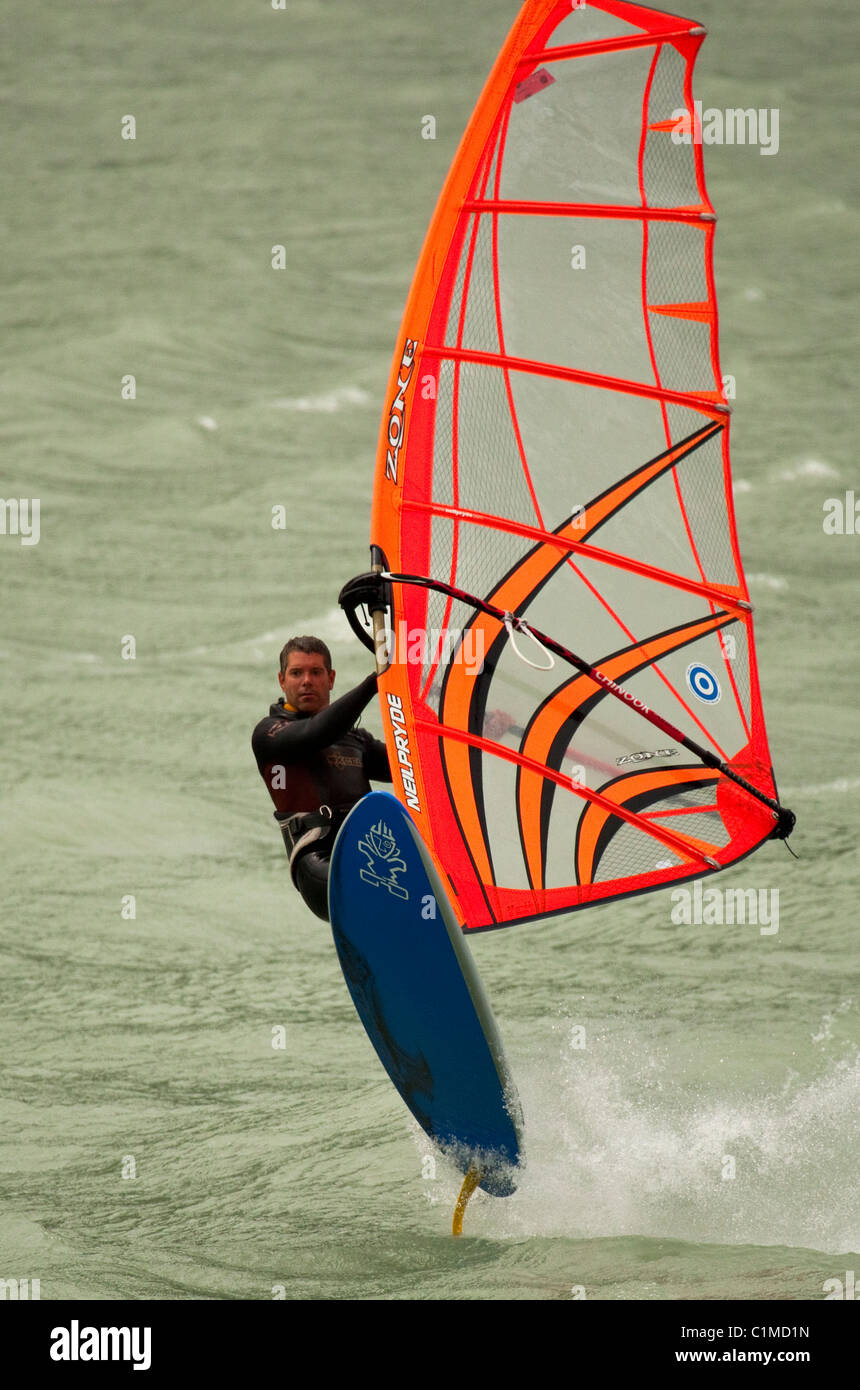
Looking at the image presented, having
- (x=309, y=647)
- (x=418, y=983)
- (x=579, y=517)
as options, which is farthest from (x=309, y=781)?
(x=579, y=517)

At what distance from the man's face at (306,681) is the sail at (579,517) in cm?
46

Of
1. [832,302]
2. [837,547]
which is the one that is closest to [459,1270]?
[837,547]

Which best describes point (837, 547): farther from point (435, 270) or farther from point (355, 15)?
point (355, 15)

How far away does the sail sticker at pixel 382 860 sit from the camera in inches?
237

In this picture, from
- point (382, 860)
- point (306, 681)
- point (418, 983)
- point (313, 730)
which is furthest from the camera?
point (306, 681)

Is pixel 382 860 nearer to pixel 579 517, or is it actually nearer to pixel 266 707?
pixel 579 517

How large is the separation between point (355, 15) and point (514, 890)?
78.6ft

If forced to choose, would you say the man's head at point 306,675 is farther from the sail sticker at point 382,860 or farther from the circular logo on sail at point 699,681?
the circular logo on sail at point 699,681

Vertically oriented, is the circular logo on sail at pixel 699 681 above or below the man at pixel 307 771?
above

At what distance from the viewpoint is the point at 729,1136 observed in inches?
287

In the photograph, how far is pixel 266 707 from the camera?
1608 centimetres

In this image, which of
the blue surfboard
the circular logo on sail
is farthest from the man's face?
the circular logo on sail

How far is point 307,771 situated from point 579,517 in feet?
5.86

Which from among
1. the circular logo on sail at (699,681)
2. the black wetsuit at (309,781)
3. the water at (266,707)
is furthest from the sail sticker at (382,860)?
the circular logo on sail at (699,681)
